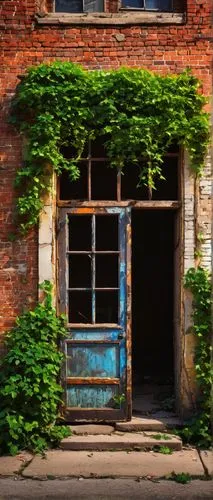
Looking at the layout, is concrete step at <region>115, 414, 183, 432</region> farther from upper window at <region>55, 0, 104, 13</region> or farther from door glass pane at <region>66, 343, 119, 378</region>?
upper window at <region>55, 0, 104, 13</region>

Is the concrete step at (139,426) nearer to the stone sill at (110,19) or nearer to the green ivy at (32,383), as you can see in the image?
the green ivy at (32,383)

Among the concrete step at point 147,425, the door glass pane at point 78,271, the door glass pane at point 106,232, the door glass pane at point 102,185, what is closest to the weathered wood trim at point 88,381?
the concrete step at point 147,425

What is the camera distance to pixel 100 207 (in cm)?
686

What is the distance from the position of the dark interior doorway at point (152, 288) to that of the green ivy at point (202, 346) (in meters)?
3.88

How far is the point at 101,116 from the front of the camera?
21.9 ft

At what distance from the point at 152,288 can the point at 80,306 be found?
3806 mm

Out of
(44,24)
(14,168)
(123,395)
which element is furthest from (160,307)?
(44,24)

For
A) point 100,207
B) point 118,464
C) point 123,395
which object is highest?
point 100,207

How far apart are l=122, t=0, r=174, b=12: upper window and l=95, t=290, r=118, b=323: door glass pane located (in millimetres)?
3526

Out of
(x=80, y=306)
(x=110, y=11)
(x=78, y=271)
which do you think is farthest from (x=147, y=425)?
(x=110, y=11)

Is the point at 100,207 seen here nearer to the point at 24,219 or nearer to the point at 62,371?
the point at 24,219

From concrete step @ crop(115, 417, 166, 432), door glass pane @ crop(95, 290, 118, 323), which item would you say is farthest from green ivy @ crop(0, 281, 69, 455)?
door glass pane @ crop(95, 290, 118, 323)

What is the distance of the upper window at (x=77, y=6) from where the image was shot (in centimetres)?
724

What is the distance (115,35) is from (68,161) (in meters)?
1.59
